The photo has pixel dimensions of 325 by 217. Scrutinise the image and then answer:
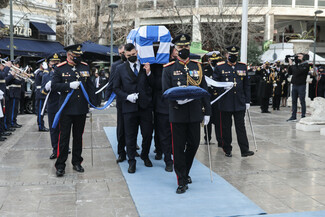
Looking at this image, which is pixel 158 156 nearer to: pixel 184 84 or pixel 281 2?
pixel 184 84

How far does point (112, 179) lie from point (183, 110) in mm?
1799

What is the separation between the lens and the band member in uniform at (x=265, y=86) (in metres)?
17.5

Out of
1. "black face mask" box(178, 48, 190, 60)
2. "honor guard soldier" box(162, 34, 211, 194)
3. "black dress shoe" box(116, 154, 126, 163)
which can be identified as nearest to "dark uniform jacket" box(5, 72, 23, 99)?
"black dress shoe" box(116, 154, 126, 163)

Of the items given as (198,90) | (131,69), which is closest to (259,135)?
(131,69)

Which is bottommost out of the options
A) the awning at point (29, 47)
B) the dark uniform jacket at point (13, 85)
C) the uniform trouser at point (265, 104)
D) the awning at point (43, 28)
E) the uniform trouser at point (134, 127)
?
the uniform trouser at point (265, 104)

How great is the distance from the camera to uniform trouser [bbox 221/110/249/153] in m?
8.37

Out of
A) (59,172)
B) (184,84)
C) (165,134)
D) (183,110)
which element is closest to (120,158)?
(165,134)

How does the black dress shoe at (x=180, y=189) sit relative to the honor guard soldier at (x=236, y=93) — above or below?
below

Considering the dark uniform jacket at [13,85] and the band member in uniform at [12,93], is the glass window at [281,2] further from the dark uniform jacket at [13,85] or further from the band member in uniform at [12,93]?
the dark uniform jacket at [13,85]

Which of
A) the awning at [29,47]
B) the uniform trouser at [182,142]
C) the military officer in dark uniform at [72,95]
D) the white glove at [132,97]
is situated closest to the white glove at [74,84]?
the military officer in dark uniform at [72,95]

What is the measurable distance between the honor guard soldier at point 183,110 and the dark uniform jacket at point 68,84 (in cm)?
169

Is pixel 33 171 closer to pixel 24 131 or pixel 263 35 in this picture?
pixel 24 131

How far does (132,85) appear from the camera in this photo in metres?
7.16

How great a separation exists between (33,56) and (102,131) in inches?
715
